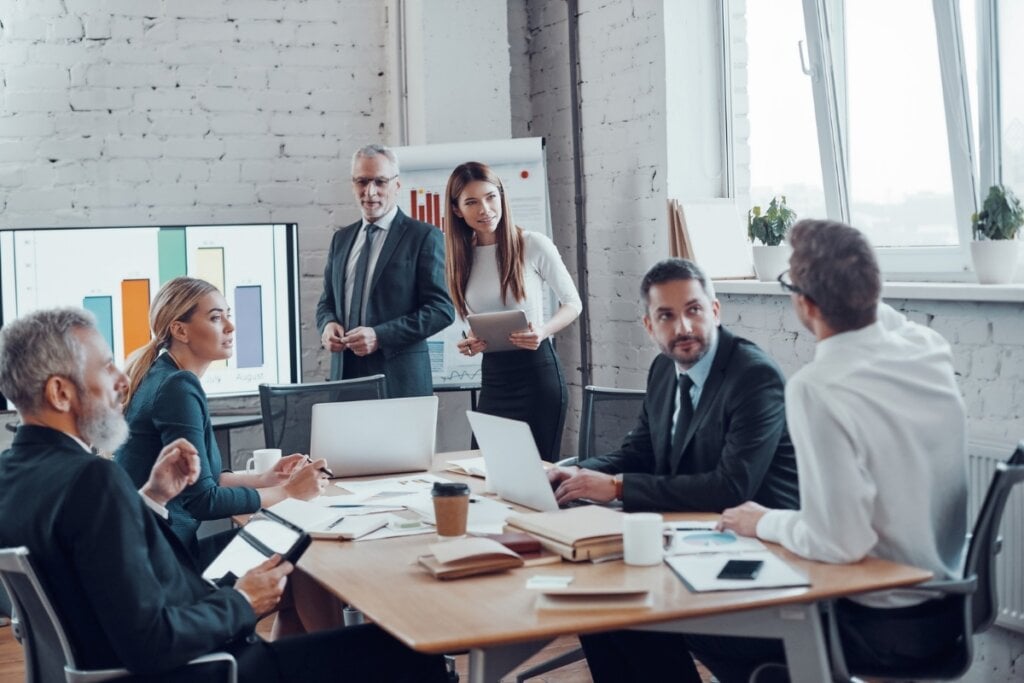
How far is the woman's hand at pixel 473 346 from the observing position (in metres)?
3.92

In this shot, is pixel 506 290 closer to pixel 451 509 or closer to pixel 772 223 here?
pixel 772 223

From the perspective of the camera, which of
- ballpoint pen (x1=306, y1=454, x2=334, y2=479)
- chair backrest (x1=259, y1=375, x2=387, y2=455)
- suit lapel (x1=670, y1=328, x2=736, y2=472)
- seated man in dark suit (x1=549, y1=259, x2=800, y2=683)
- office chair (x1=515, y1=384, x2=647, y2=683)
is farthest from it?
chair backrest (x1=259, y1=375, x2=387, y2=455)

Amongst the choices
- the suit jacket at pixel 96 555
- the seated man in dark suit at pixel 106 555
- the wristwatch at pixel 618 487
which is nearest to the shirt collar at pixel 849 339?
the wristwatch at pixel 618 487

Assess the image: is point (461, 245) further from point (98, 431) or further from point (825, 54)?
point (98, 431)

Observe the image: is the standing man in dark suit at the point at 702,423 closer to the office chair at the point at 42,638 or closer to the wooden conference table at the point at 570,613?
the wooden conference table at the point at 570,613

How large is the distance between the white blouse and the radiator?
1494 millimetres

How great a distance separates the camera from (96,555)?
185 cm

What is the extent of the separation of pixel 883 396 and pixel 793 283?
10.5 inches

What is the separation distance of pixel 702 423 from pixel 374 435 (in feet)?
2.90

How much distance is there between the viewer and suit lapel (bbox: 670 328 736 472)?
2.61 metres

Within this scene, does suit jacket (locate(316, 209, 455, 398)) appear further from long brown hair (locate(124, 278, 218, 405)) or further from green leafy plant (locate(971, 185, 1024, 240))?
green leafy plant (locate(971, 185, 1024, 240))

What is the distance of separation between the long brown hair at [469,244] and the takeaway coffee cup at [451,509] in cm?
176

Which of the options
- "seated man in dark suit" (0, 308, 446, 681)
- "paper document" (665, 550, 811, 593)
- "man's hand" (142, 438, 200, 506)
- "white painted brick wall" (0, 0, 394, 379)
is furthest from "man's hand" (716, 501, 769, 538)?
"white painted brick wall" (0, 0, 394, 379)

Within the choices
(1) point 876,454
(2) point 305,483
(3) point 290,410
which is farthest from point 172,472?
(1) point 876,454
